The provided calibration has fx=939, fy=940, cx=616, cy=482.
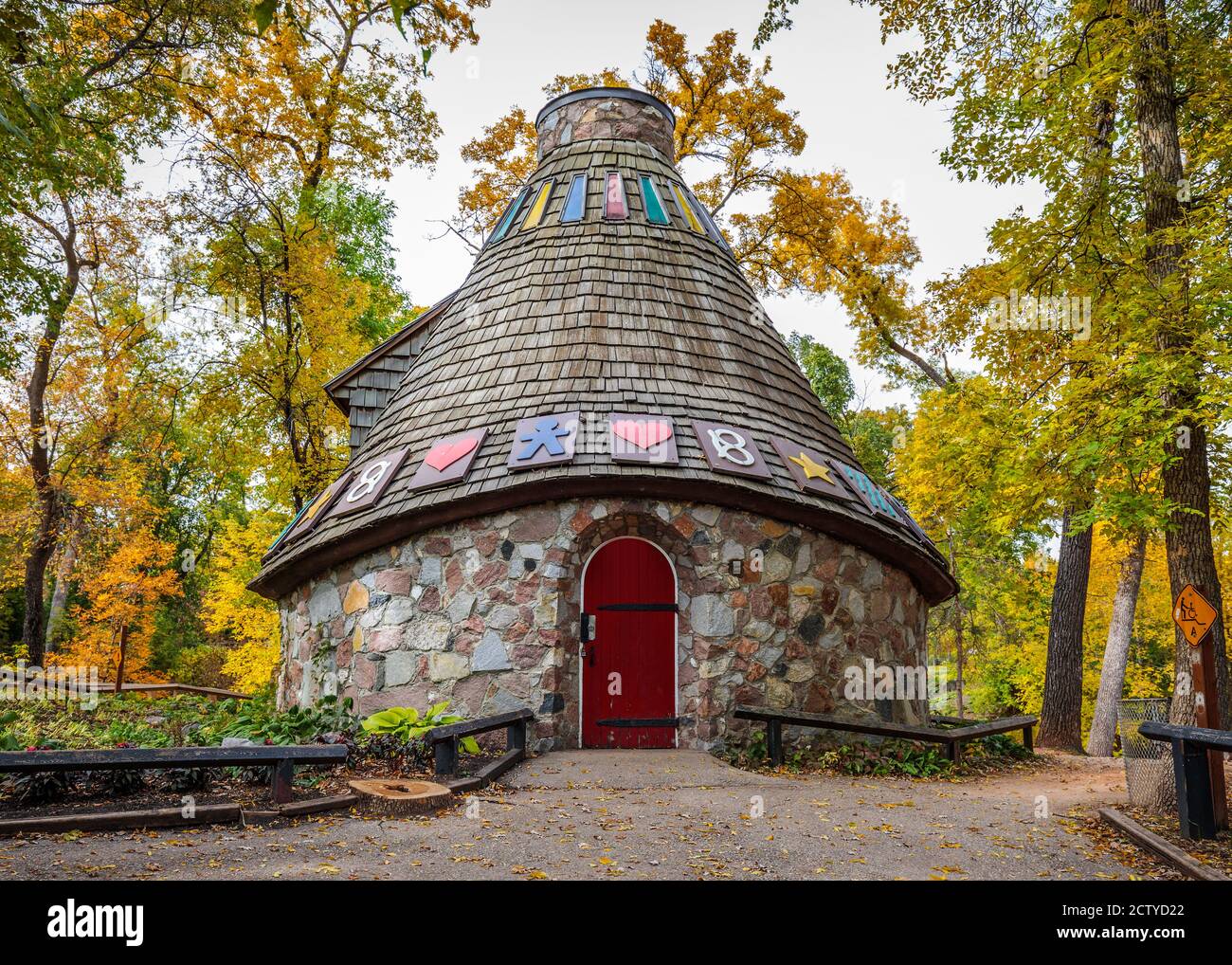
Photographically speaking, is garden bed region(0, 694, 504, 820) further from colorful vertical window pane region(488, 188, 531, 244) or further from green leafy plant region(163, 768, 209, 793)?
colorful vertical window pane region(488, 188, 531, 244)

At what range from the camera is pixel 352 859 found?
4.49 meters

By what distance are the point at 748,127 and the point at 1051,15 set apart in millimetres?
9737

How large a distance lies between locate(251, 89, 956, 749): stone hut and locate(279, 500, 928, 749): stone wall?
0.06ft

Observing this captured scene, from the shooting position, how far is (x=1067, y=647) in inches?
551

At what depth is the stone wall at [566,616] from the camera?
8.52 meters

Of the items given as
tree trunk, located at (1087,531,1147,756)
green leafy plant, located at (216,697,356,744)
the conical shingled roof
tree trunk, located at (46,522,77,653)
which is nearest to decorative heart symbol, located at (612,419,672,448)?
the conical shingled roof

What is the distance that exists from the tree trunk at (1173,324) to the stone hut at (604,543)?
271 centimetres

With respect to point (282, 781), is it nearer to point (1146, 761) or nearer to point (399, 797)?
point (399, 797)

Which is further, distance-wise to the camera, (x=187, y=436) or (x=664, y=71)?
(x=187, y=436)

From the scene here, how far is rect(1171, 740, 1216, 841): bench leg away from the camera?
534 centimetres

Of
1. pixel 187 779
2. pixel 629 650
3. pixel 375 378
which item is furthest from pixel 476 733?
pixel 375 378

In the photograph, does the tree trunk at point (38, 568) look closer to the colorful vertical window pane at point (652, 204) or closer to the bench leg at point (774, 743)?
the colorful vertical window pane at point (652, 204)
